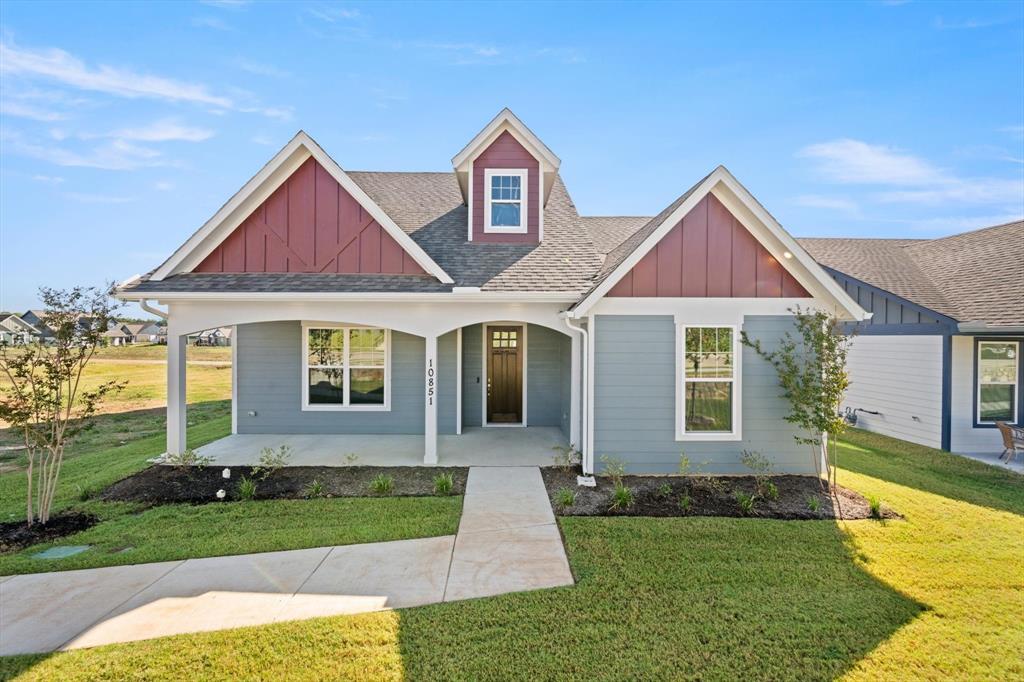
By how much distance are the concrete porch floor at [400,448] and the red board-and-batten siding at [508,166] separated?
181 inches

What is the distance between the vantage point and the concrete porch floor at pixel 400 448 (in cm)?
866

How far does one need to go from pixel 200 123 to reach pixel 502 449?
12598mm

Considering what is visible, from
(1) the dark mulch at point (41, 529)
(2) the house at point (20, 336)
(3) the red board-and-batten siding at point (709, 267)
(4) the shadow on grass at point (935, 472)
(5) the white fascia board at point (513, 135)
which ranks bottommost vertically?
(4) the shadow on grass at point (935, 472)

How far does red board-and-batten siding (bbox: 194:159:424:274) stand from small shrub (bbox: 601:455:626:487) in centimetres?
511

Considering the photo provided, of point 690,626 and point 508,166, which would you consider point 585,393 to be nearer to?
point 690,626

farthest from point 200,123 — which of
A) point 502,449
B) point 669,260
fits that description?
point 669,260

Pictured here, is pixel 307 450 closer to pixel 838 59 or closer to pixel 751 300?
pixel 751 300

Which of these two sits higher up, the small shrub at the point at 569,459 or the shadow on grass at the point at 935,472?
the small shrub at the point at 569,459

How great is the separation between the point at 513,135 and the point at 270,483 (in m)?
8.48

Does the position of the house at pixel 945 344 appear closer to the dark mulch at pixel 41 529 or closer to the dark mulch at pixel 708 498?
the dark mulch at pixel 708 498

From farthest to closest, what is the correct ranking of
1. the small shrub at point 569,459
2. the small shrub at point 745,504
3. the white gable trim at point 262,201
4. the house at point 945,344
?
the house at point 945,344
the white gable trim at point 262,201
the small shrub at point 569,459
the small shrub at point 745,504

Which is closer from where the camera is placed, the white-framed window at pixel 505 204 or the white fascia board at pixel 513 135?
the white fascia board at pixel 513 135

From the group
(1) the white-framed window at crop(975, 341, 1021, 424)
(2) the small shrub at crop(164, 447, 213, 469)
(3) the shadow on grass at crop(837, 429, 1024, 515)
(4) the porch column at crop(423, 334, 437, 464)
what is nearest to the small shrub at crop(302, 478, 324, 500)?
(4) the porch column at crop(423, 334, 437, 464)

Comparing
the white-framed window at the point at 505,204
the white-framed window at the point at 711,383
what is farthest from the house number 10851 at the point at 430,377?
the white-framed window at the point at 711,383
